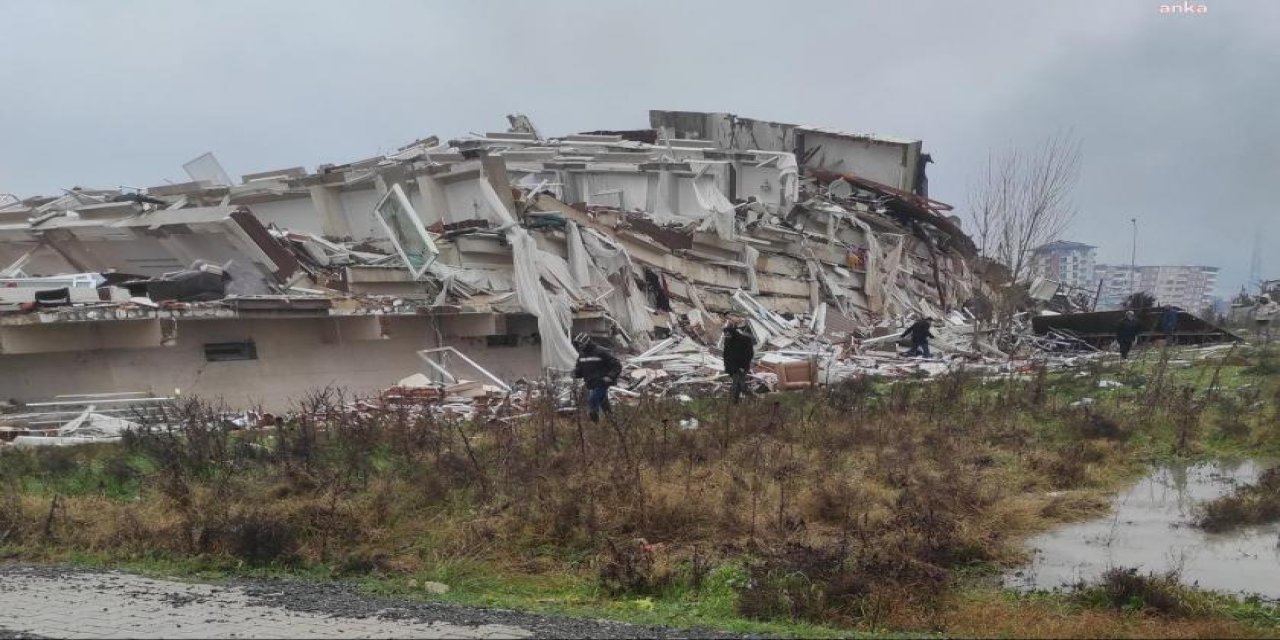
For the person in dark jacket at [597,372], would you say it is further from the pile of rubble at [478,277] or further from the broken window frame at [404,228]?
the broken window frame at [404,228]

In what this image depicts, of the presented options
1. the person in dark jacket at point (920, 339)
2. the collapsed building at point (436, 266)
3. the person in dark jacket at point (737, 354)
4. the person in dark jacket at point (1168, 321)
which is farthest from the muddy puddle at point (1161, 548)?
the person in dark jacket at point (1168, 321)

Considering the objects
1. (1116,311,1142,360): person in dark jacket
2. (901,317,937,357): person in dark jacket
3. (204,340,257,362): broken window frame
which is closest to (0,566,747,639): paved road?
(204,340,257,362): broken window frame

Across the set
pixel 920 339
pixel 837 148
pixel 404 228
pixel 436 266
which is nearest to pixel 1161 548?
pixel 436 266

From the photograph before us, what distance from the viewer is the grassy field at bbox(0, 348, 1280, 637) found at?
5.98 metres

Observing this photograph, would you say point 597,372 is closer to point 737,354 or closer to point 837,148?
point 737,354

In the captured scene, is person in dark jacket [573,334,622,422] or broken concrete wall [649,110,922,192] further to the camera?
broken concrete wall [649,110,922,192]

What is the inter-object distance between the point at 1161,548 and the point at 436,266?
47.3 feet

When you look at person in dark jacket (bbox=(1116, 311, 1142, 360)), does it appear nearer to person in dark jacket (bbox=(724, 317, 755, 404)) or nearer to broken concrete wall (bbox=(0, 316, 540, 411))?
person in dark jacket (bbox=(724, 317, 755, 404))

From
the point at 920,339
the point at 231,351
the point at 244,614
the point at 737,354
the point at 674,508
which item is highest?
the point at 920,339

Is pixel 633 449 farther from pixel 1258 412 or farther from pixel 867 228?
pixel 867 228

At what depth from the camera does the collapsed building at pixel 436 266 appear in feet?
48.9

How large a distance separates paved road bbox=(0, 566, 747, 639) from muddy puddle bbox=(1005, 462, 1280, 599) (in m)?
3.02

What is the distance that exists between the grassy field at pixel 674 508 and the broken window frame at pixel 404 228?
7198mm

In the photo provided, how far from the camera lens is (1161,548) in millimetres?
7121
